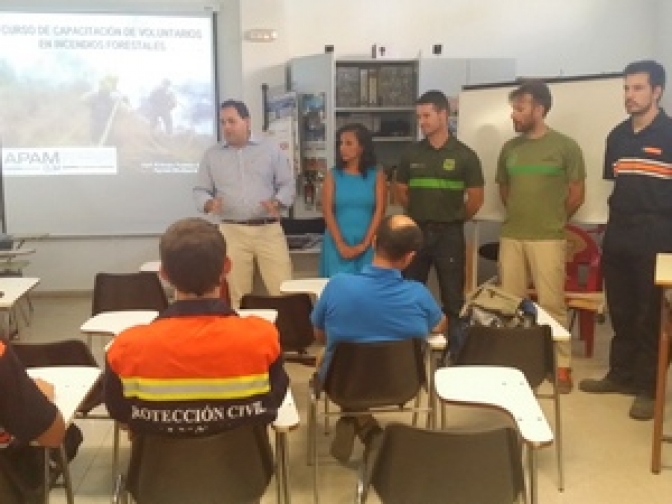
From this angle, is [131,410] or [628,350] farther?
[628,350]

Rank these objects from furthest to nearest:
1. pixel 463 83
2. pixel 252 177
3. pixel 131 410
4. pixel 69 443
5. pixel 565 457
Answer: pixel 463 83, pixel 252 177, pixel 565 457, pixel 69 443, pixel 131 410

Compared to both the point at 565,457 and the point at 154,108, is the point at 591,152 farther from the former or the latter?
the point at 154,108

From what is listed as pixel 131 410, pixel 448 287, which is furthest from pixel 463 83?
pixel 131 410

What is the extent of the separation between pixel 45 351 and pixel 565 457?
224cm

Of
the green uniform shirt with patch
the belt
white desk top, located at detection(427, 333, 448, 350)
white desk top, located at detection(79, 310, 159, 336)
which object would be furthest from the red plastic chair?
white desk top, located at detection(79, 310, 159, 336)

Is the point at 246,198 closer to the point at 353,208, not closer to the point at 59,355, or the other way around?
the point at 353,208

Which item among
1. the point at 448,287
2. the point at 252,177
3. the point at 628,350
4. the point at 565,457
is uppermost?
the point at 252,177

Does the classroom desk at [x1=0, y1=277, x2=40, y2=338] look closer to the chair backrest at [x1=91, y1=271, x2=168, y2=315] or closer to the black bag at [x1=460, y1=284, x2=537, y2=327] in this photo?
the chair backrest at [x1=91, y1=271, x2=168, y2=315]

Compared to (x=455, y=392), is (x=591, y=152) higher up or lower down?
higher up

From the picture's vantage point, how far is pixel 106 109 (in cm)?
606

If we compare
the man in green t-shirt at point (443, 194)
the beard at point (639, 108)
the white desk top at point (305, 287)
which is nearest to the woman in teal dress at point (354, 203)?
the man in green t-shirt at point (443, 194)

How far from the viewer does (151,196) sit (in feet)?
20.5

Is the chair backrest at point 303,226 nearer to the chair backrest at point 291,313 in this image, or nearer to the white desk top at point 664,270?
the chair backrest at point 291,313

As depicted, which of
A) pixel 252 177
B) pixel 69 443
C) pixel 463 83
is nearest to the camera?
pixel 69 443
